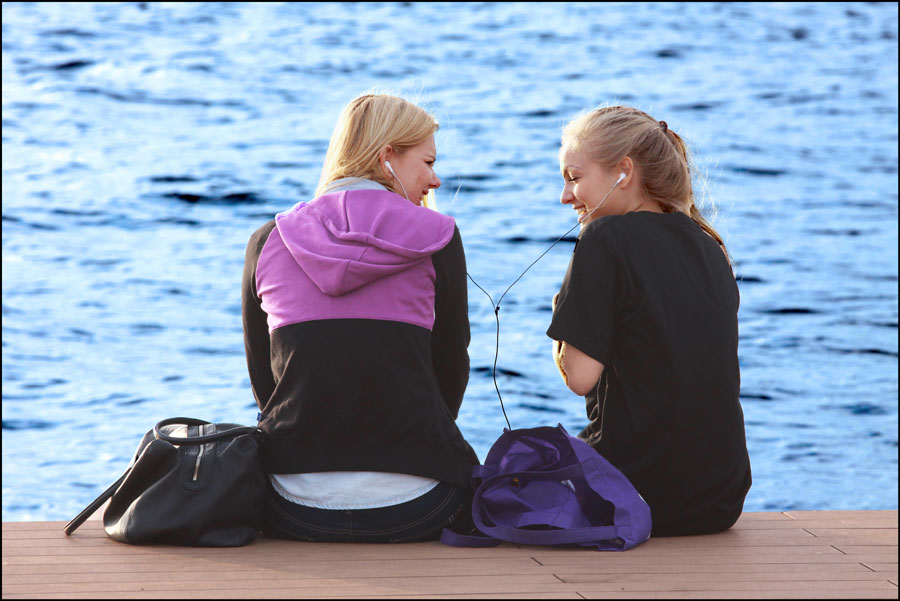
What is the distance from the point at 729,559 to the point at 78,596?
107 cm

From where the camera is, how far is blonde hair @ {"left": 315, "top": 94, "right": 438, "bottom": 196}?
2.04 metres

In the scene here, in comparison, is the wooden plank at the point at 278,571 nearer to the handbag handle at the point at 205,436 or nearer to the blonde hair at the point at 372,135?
the handbag handle at the point at 205,436

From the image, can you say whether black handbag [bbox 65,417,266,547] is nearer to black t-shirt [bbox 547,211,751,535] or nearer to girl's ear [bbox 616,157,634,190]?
black t-shirt [bbox 547,211,751,535]

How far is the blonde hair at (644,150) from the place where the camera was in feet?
6.90

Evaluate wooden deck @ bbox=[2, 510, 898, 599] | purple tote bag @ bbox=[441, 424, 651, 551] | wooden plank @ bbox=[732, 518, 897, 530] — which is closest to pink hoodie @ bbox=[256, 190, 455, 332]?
purple tote bag @ bbox=[441, 424, 651, 551]

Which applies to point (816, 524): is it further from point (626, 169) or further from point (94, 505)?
point (94, 505)

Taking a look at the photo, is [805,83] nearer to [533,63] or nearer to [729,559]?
[533,63]

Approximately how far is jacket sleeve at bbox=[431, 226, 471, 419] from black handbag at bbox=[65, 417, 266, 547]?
36 centimetres

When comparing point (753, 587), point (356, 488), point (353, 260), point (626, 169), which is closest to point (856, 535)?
point (753, 587)

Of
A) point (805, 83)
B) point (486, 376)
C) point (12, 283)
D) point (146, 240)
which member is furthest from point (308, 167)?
point (805, 83)

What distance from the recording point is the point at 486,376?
7.75 metres

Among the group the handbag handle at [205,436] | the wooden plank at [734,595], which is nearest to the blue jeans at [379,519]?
the handbag handle at [205,436]

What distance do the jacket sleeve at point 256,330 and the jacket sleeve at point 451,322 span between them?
0.32 meters

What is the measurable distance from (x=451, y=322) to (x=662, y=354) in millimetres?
387
